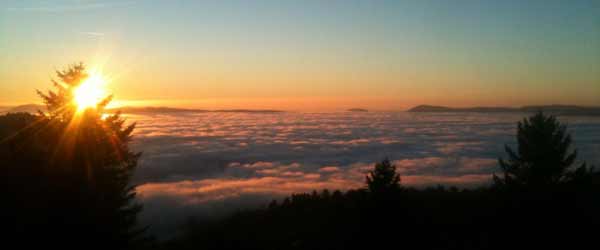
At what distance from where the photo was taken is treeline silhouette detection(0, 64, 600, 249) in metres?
10.7

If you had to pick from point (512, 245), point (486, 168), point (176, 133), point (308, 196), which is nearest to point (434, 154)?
point (486, 168)

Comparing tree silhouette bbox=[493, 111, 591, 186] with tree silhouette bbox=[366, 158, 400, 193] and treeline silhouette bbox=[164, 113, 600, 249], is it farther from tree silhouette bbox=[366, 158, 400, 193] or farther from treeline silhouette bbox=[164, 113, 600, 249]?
tree silhouette bbox=[366, 158, 400, 193]

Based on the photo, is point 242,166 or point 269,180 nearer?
point 269,180

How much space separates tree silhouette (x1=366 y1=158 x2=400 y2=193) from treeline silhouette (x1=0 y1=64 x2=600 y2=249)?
2.1 inches

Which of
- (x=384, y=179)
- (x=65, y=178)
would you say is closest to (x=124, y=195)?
(x=65, y=178)

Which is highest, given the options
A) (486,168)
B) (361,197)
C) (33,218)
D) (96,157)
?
(96,157)

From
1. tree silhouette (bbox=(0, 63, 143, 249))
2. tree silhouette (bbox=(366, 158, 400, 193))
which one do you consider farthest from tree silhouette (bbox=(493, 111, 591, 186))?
tree silhouette (bbox=(0, 63, 143, 249))

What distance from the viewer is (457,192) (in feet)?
210

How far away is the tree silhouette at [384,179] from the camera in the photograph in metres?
20.2

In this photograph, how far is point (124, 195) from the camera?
19188mm

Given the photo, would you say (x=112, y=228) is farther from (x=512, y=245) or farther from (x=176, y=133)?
(x=176, y=133)

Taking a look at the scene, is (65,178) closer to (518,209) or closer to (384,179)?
(384,179)

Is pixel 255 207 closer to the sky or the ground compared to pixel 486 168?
closer to the ground

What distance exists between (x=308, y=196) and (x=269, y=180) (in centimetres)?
3127
